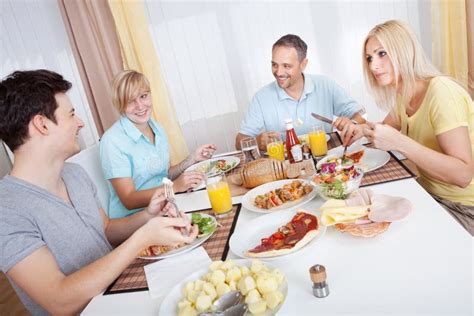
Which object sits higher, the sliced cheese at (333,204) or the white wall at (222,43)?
the white wall at (222,43)

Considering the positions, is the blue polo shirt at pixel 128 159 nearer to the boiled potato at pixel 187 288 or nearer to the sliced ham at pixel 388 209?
the boiled potato at pixel 187 288

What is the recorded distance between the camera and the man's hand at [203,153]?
2.08 m

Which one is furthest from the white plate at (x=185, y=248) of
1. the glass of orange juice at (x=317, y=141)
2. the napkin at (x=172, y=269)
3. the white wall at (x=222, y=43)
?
the white wall at (x=222, y=43)

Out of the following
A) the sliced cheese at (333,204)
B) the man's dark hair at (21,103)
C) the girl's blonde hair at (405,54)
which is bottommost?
the sliced cheese at (333,204)

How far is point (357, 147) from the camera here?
68.7 inches

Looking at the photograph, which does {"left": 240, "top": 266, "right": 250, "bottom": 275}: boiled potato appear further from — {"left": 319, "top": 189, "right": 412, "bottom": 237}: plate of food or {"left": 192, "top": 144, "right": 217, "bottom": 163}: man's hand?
{"left": 192, "top": 144, "right": 217, "bottom": 163}: man's hand

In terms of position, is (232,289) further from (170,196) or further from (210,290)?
(170,196)

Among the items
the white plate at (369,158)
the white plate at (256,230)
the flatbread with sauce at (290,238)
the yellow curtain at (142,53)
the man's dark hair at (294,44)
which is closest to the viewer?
the flatbread with sauce at (290,238)

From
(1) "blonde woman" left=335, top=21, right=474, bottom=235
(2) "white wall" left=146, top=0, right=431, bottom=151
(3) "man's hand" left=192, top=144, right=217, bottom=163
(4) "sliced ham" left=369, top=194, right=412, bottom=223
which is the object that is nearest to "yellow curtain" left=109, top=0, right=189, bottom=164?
(2) "white wall" left=146, top=0, right=431, bottom=151

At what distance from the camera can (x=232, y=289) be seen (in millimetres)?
863

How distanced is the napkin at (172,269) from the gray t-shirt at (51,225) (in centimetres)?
31

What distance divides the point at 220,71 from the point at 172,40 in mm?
433

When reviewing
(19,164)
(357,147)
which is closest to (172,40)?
(357,147)

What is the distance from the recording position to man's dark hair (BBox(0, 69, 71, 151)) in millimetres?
1159
